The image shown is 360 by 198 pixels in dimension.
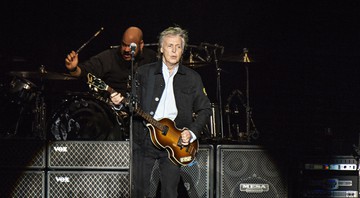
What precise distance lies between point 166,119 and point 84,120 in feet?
7.32

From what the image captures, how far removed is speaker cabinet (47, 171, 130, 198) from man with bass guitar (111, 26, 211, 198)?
982 mm

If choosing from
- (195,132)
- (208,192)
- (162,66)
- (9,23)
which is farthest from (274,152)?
(9,23)

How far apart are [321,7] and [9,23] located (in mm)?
5235

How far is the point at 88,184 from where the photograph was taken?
588cm

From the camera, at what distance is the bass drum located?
264 inches

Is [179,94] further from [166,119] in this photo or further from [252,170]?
[252,170]

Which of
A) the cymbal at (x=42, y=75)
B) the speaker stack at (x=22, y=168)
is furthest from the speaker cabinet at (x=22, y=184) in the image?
the cymbal at (x=42, y=75)

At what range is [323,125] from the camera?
29.1 ft

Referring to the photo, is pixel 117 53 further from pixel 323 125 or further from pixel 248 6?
pixel 323 125

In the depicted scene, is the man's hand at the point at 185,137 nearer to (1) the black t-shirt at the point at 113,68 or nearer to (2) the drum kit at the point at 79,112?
(2) the drum kit at the point at 79,112

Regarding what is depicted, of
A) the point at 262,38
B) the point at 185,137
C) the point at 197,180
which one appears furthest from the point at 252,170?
the point at 262,38

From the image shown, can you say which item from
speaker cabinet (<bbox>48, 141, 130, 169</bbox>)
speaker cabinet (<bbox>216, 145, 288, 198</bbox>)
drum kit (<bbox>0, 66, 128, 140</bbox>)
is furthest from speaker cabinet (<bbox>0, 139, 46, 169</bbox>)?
speaker cabinet (<bbox>216, 145, 288, 198</bbox>)

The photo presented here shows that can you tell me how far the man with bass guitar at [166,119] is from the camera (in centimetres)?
488

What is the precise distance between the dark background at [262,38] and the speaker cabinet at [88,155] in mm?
3109
